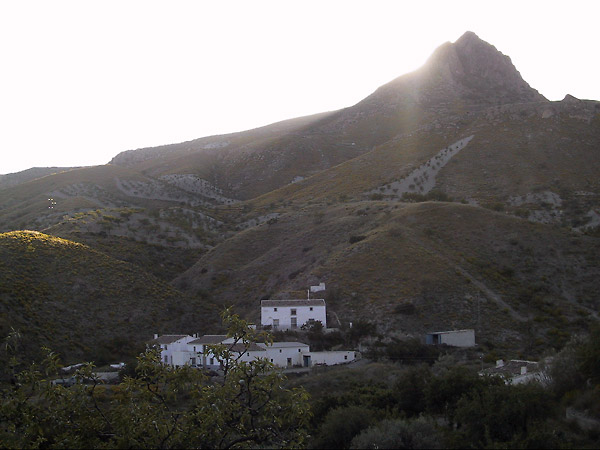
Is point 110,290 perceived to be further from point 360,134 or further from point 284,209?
point 360,134

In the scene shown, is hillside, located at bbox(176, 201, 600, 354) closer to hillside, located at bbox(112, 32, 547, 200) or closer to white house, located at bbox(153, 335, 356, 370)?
white house, located at bbox(153, 335, 356, 370)

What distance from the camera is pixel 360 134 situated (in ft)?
366

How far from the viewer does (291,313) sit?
41594mm

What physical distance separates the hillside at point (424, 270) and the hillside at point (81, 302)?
5768 millimetres

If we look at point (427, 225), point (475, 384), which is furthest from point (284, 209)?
point (475, 384)

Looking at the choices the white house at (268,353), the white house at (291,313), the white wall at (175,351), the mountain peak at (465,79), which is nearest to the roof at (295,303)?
the white house at (291,313)

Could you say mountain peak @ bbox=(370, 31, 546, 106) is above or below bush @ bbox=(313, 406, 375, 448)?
above

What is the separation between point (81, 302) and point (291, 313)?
50.6 ft

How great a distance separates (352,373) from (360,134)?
285ft

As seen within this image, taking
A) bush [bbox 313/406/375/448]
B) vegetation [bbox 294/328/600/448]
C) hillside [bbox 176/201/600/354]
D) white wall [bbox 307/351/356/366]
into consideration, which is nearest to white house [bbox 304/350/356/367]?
white wall [bbox 307/351/356/366]

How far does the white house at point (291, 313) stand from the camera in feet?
134

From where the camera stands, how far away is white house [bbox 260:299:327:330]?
40719mm

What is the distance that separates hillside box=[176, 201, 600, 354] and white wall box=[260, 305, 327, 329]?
1.30 meters

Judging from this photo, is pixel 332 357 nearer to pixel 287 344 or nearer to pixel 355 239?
pixel 287 344
